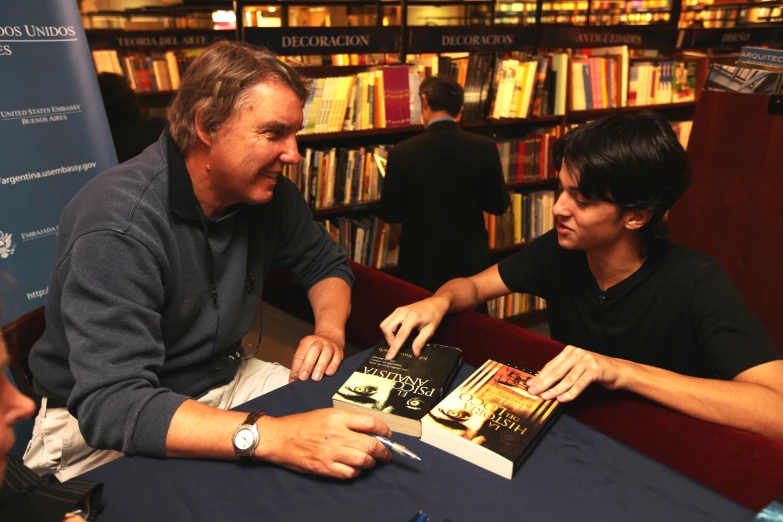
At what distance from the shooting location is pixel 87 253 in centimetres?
120

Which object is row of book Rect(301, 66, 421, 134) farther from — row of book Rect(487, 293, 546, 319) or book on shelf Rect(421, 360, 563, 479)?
book on shelf Rect(421, 360, 563, 479)

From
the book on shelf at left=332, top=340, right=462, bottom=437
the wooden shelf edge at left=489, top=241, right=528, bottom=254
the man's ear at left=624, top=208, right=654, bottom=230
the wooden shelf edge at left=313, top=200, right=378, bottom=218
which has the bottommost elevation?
the wooden shelf edge at left=489, top=241, right=528, bottom=254

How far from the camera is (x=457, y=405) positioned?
3.78ft

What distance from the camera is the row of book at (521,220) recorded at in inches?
156

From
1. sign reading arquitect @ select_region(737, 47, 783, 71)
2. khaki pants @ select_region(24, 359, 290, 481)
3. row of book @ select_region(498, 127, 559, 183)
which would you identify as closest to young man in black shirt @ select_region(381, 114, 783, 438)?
khaki pants @ select_region(24, 359, 290, 481)

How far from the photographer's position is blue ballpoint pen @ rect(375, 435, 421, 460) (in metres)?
1.04

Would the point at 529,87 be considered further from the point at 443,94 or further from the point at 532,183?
the point at 443,94

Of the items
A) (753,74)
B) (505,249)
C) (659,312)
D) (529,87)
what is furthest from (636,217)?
(505,249)

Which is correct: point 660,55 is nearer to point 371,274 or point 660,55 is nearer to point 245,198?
point 371,274

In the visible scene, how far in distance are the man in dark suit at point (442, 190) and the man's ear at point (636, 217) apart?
1.68 meters

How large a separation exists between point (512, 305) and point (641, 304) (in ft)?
8.81

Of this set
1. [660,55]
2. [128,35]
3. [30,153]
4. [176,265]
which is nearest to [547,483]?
[176,265]

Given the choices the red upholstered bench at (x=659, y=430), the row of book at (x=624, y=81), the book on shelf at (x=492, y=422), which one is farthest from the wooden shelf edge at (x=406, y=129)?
the book on shelf at (x=492, y=422)

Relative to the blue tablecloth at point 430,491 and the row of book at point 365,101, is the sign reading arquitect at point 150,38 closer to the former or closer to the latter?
the row of book at point 365,101
